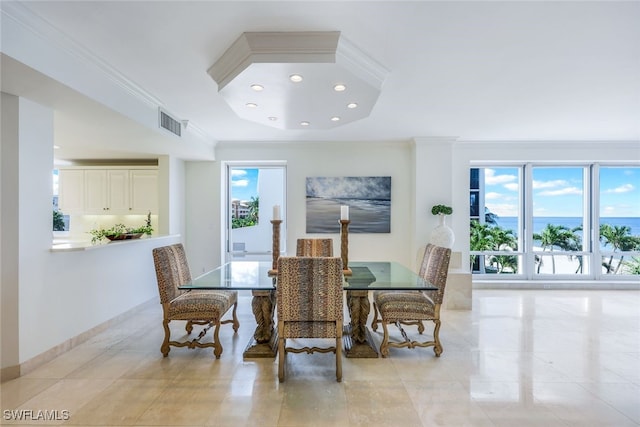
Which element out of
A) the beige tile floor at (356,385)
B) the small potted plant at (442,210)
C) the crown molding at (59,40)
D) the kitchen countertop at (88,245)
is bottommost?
the beige tile floor at (356,385)

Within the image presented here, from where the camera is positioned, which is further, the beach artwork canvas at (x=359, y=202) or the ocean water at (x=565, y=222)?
the ocean water at (x=565, y=222)

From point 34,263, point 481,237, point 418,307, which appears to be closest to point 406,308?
point 418,307

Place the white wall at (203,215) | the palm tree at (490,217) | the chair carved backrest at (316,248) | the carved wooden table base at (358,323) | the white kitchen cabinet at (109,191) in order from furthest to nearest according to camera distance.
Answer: the palm tree at (490,217) < the white wall at (203,215) < the white kitchen cabinet at (109,191) < the chair carved backrest at (316,248) < the carved wooden table base at (358,323)

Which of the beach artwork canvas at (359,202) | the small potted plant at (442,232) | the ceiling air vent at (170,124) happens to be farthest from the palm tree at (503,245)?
the ceiling air vent at (170,124)

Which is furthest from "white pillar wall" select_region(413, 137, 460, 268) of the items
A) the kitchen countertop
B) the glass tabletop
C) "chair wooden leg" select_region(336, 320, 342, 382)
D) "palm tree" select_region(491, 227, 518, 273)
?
the kitchen countertop

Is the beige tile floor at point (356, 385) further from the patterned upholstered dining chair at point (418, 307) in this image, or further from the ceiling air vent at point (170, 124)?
the ceiling air vent at point (170, 124)

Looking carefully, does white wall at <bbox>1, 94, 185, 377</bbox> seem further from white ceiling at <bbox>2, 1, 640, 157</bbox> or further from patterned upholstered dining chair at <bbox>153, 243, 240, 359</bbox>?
patterned upholstered dining chair at <bbox>153, 243, 240, 359</bbox>

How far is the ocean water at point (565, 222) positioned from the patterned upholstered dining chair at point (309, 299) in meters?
4.72

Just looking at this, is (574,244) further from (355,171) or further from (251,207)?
(251,207)

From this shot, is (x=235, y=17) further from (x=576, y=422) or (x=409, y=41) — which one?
(x=576, y=422)

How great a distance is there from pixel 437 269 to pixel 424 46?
6.27ft

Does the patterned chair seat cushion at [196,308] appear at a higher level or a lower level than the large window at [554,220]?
lower

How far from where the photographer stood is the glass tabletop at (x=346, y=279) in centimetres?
270

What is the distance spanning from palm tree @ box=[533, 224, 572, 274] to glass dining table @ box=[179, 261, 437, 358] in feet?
13.3
